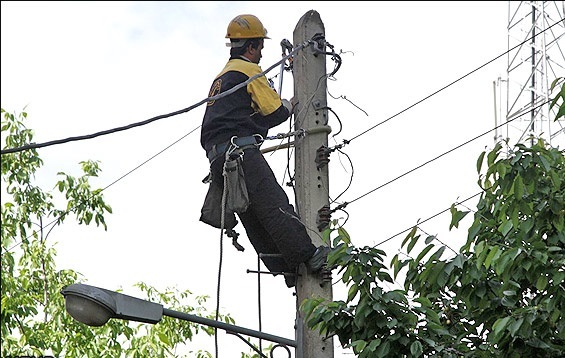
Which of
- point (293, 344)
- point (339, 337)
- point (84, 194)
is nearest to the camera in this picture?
point (339, 337)

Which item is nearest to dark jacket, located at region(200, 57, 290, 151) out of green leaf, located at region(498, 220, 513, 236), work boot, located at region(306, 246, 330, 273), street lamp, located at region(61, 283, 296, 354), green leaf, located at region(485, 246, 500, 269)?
work boot, located at region(306, 246, 330, 273)

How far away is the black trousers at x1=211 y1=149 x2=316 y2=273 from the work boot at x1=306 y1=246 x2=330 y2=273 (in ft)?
0.11

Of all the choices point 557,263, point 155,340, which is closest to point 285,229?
point 557,263

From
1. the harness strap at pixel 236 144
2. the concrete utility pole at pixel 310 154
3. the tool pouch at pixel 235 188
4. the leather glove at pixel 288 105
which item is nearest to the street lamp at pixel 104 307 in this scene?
the concrete utility pole at pixel 310 154

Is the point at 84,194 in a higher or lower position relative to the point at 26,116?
lower

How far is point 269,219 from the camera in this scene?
7086 mm

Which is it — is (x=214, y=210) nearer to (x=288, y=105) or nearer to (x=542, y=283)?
(x=288, y=105)

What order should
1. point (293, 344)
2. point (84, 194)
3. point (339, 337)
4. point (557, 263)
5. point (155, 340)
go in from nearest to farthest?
point (557, 263) → point (339, 337) → point (293, 344) → point (155, 340) → point (84, 194)

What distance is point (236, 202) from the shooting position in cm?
705

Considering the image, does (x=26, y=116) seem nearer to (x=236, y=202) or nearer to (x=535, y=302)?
(x=236, y=202)

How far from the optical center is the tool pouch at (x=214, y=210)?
23.9 feet

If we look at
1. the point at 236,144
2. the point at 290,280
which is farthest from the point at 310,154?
the point at 290,280

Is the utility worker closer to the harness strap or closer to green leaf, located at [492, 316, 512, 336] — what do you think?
the harness strap

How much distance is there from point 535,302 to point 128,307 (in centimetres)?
237
